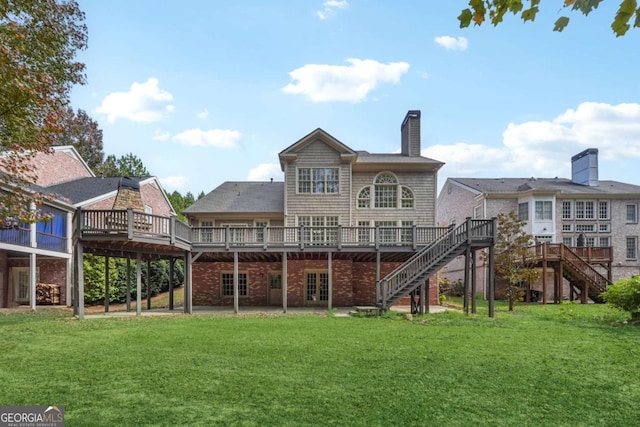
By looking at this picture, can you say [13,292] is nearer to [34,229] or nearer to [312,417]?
[34,229]

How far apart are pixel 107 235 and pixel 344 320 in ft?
27.8

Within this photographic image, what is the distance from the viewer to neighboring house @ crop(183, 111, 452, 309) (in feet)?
69.6

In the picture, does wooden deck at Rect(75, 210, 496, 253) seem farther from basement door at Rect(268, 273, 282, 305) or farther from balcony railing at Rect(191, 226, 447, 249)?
basement door at Rect(268, 273, 282, 305)

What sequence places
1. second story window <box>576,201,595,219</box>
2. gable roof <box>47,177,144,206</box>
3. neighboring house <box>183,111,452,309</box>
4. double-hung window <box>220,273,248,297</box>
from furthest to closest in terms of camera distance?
second story window <box>576,201,595,219</box>, gable roof <box>47,177,144,206</box>, double-hung window <box>220,273,248,297</box>, neighboring house <box>183,111,452,309</box>

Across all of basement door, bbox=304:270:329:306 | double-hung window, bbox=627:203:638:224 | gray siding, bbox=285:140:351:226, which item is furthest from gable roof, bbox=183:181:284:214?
double-hung window, bbox=627:203:638:224

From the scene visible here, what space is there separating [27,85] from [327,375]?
679 cm

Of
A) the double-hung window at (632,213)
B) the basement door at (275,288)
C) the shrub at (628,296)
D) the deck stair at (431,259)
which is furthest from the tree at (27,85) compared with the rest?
the double-hung window at (632,213)

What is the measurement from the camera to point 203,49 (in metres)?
13.0

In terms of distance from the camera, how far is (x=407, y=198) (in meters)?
21.8

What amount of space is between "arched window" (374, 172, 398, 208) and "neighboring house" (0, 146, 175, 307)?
35.2ft

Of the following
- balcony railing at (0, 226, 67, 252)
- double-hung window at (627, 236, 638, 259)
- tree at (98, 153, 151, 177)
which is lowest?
double-hung window at (627, 236, 638, 259)

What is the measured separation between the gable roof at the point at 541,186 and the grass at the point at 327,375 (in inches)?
680

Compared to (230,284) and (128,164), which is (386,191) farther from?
(128,164)

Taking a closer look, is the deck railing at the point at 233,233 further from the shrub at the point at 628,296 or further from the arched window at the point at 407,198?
the shrub at the point at 628,296
